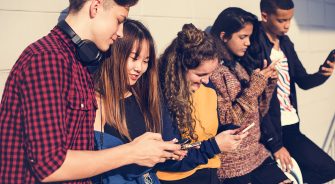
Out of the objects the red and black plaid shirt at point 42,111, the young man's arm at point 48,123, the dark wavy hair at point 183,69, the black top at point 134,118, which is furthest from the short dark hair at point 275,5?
the young man's arm at point 48,123

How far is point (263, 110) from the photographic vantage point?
319 cm

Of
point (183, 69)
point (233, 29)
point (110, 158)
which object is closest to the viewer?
point (110, 158)

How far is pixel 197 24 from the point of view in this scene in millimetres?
3582

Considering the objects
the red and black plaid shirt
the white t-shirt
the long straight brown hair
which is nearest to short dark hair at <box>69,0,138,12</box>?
the red and black plaid shirt

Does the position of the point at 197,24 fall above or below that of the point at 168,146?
above

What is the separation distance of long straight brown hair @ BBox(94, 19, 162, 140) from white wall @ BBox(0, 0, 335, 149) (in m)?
0.44

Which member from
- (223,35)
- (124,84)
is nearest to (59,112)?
(124,84)

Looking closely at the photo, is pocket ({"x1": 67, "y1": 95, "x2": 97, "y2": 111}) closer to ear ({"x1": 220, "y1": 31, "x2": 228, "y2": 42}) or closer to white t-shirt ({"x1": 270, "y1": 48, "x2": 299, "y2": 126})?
ear ({"x1": 220, "y1": 31, "x2": 228, "y2": 42})

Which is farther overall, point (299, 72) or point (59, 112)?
point (299, 72)

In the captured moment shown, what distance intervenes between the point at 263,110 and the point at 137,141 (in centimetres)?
163

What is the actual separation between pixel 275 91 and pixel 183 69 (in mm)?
1029

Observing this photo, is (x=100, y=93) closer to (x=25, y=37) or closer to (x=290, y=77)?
(x=25, y=37)

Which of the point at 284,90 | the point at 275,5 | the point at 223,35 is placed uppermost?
the point at 275,5

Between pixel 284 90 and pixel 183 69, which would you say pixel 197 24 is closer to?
pixel 284 90
